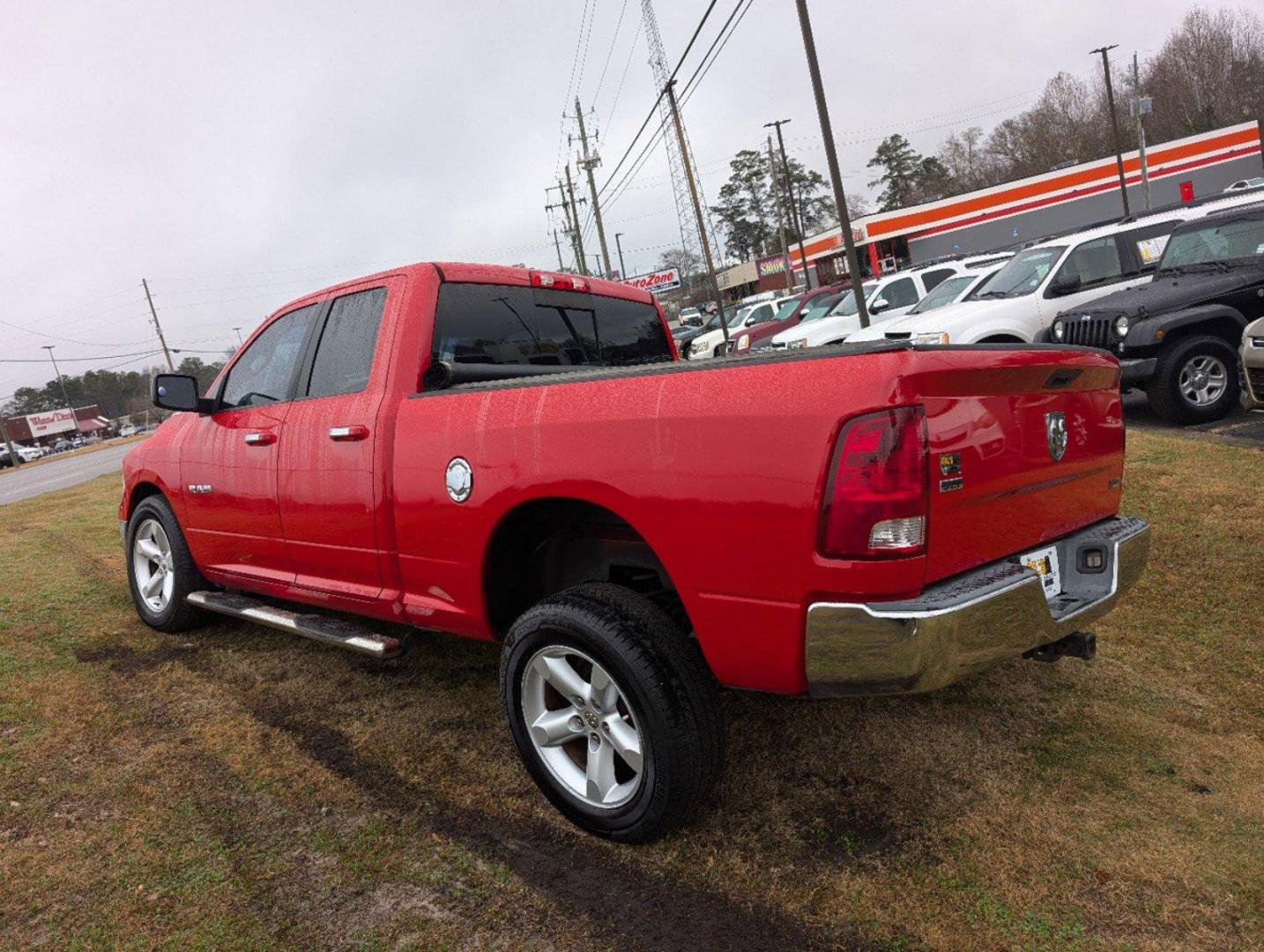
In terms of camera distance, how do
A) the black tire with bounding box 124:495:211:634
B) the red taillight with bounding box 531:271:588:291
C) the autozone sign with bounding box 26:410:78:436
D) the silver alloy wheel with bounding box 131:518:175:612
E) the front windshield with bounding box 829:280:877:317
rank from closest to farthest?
the red taillight with bounding box 531:271:588:291 < the black tire with bounding box 124:495:211:634 < the silver alloy wheel with bounding box 131:518:175:612 < the front windshield with bounding box 829:280:877:317 < the autozone sign with bounding box 26:410:78:436

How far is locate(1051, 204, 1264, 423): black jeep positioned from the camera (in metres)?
7.73

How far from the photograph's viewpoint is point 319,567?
3.80m

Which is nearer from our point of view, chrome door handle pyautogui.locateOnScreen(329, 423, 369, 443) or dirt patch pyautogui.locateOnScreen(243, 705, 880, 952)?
dirt patch pyautogui.locateOnScreen(243, 705, 880, 952)

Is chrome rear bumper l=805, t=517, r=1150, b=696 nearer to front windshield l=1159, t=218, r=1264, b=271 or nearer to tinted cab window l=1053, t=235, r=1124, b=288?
front windshield l=1159, t=218, r=1264, b=271

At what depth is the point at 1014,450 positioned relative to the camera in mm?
2430

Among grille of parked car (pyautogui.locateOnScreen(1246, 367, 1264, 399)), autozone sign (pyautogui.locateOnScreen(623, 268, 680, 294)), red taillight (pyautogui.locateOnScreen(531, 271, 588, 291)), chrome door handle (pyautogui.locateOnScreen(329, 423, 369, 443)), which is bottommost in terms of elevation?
grille of parked car (pyautogui.locateOnScreen(1246, 367, 1264, 399))

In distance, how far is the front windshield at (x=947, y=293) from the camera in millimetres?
12664

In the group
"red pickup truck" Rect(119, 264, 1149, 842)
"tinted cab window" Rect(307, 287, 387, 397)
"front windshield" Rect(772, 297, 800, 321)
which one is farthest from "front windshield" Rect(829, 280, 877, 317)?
"tinted cab window" Rect(307, 287, 387, 397)

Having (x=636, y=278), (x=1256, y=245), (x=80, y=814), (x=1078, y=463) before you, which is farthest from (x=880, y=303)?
(x=636, y=278)

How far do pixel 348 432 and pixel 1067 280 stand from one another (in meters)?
9.04

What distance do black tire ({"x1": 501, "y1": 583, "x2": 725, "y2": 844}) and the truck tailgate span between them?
30.2 inches

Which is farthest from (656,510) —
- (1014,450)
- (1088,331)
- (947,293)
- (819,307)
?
(819,307)

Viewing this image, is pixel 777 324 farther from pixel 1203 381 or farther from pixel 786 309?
pixel 1203 381

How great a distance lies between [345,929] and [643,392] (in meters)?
1.77
